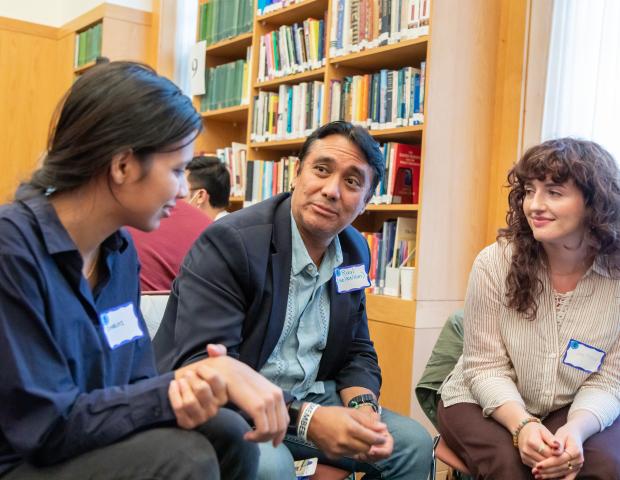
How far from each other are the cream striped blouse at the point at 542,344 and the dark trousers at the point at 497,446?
42mm

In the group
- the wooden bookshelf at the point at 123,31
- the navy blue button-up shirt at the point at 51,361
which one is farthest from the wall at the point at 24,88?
the navy blue button-up shirt at the point at 51,361

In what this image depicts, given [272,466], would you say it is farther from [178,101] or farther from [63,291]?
[178,101]

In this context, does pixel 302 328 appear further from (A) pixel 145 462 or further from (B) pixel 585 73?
(B) pixel 585 73

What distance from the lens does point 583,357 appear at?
6.15 ft

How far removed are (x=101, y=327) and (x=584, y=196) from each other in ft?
4.44

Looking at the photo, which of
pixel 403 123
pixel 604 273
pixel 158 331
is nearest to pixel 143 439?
pixel 158 331

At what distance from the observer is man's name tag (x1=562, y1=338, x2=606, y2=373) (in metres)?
1.87

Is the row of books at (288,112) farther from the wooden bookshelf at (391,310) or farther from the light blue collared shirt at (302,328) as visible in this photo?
A: the light blue collared shirt at (302,328)

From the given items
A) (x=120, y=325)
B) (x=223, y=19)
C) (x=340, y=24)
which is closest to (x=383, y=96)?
(x=340, y=24)

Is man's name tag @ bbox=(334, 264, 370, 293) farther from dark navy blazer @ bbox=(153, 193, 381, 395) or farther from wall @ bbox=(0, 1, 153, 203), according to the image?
wall @ bbox=(0, 1, 153, 203)

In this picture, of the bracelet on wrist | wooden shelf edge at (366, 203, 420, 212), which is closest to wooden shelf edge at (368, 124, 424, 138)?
wooden shelf edge at (366, 203, 420, 212)

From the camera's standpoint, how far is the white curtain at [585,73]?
108 inches

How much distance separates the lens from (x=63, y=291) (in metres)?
1.11

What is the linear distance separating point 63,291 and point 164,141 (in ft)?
1.00
